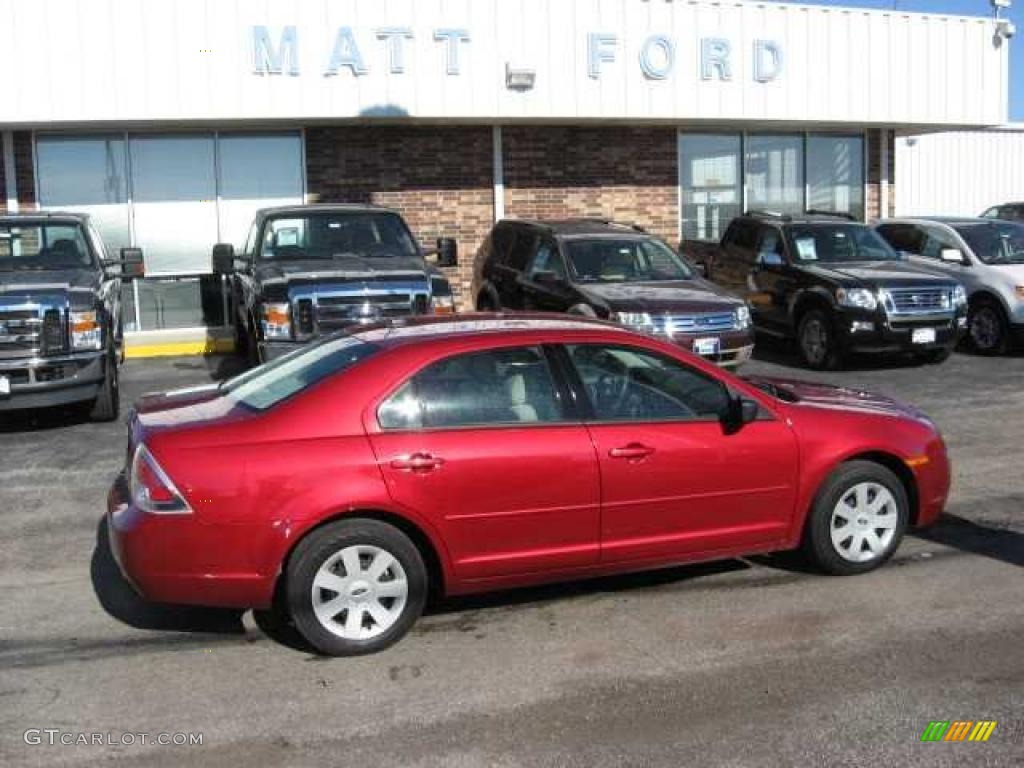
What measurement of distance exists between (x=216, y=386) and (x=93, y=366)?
4528mm

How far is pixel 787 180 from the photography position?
728 inches

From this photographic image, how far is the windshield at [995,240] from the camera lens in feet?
47.7

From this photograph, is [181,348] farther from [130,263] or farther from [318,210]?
[318,210]

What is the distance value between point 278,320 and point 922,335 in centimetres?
728

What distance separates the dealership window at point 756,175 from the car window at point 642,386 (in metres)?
12.8

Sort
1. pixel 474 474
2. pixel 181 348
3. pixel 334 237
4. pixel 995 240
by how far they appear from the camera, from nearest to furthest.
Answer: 1. pixel 474 474
2. pixel 334 237
3. pixel 995 240
4. pixel 181 348

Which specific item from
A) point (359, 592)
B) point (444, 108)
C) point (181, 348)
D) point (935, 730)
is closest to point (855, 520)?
point (935, 730)

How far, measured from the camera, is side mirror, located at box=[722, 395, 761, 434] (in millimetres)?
5383

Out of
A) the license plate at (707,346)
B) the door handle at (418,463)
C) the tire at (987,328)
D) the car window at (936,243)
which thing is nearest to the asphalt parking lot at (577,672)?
the door handle at (418,463)

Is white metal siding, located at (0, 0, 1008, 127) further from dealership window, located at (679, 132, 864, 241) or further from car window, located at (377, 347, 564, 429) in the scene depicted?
car window, located at (377, 347, 564, 429)

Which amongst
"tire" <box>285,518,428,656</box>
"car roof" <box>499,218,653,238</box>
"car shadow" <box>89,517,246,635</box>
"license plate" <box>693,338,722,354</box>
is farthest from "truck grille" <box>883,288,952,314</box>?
"car shadow" <box>89,517,246,635</box>

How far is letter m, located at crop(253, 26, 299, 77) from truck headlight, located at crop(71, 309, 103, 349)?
18.5 feet

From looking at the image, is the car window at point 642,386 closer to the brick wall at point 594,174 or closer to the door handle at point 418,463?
the door handle at point 418,463

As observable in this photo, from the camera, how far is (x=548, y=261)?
12570 mm
